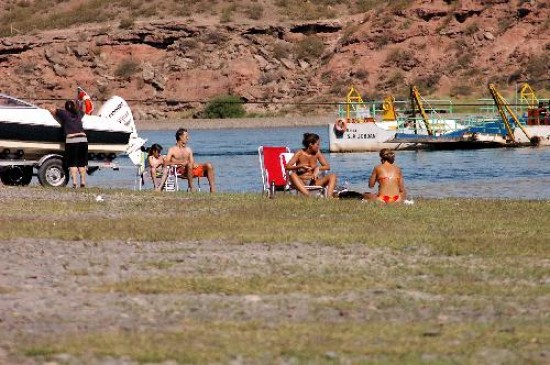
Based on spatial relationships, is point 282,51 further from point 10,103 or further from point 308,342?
Result: point 308,342

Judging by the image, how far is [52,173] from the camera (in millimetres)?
23312

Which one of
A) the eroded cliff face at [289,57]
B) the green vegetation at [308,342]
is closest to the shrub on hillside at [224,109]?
the eroded cliff face at [289,57]

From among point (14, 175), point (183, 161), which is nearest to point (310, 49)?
point (14, 175)

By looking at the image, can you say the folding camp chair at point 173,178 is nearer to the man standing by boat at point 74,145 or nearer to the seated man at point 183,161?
the seated man at point 183,161

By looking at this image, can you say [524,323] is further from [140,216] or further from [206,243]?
[140,216]

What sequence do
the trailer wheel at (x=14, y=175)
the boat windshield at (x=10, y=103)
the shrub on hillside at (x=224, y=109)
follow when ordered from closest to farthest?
the boat windshield at (x=10, y=103)
the trailer wheel at (x=14, y=175)
the shrub on hillside at (x=224, y=109)

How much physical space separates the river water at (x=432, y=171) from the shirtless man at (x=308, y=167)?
7.43 metres

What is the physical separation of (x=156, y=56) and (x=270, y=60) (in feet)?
28.8

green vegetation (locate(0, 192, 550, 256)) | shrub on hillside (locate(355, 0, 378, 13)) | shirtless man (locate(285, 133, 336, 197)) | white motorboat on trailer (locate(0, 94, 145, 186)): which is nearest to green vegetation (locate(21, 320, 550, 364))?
green vegetation (locate(0, 192, 550, 256))

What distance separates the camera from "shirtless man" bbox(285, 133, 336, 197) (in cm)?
1958

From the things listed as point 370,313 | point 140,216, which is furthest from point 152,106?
point 370,313

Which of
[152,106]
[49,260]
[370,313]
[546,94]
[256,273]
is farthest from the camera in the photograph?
[152,106]

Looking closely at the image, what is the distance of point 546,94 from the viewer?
8225cm

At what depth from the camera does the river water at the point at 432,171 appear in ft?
99.5
